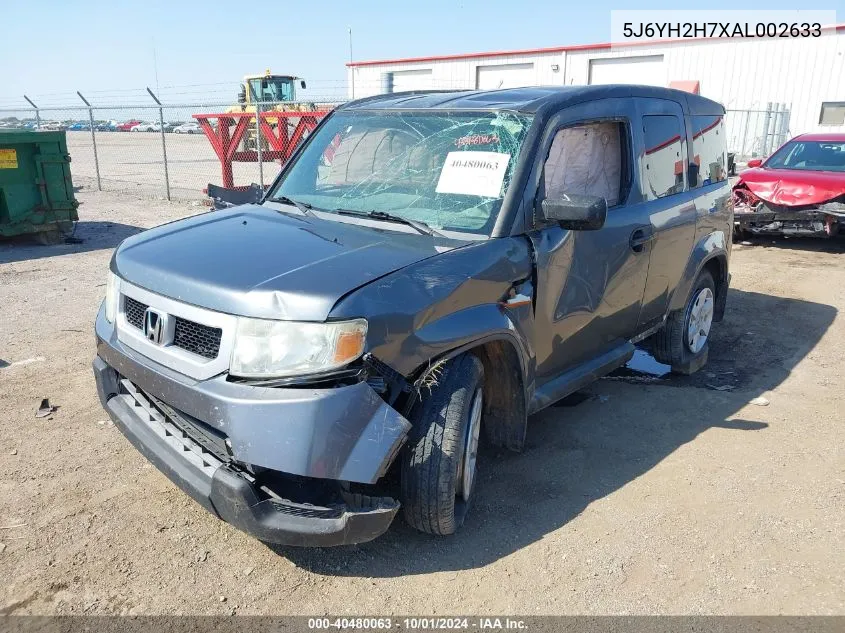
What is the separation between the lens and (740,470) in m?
3.94

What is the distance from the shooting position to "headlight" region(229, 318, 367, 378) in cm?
256

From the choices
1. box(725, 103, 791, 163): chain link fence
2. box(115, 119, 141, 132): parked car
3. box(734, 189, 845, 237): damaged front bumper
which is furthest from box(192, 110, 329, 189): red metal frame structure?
box(725, 103, 791, 163): chain link fence

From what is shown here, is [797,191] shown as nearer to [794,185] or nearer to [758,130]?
[794,185]

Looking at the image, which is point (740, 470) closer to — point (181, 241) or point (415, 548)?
point (415, 548)

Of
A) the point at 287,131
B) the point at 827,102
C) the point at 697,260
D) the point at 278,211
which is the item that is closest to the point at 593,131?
the point at 697,260

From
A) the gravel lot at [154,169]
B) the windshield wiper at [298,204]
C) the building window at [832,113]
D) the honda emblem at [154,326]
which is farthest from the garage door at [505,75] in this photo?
the honda emblem at [154,326]

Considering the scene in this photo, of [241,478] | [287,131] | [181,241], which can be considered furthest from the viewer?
[287,131]

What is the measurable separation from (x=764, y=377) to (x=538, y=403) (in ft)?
8.88

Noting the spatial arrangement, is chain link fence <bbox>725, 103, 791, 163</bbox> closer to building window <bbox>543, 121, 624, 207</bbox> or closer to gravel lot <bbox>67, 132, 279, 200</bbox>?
gravel lot <bbox>67, 132, 279, 200</bbox>

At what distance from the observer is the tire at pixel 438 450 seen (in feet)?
9.46

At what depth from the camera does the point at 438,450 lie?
2.88m

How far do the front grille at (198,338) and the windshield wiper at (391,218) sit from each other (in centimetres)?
115

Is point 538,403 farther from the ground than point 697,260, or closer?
closer

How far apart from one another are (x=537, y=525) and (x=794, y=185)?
8.52 meters
